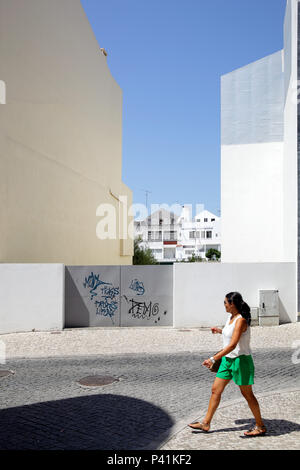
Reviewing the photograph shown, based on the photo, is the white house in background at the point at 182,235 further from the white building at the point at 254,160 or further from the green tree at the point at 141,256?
the white building at the point at 254,160

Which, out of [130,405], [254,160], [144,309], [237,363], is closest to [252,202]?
[254,160]

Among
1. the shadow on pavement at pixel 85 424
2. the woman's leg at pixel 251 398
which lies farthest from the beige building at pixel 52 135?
the woman's leg at pixel 251 398

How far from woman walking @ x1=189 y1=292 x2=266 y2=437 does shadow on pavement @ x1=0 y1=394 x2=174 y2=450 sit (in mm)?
675

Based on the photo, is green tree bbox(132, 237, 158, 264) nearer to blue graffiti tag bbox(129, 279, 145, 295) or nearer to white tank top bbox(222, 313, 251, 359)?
blue graffiti tag bbox(129, 279, 145, 295)

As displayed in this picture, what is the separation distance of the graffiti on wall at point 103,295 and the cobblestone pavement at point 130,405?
4.06 metres

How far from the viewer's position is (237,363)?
4840 mm

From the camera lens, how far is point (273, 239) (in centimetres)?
1891

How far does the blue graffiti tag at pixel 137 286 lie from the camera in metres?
13.3

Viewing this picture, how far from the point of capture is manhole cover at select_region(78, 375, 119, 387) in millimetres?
7152

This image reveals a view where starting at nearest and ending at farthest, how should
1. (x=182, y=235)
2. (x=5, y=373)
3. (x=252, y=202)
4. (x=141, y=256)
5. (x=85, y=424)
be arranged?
1. (x=85, y=424)
2. (x=5, y=373)
3. (x=252, y=202)
4. (x=141, y=256)
5. (x=182, y=235)

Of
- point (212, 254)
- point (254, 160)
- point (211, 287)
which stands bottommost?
point (211, 287)

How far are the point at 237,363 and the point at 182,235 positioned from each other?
249 ft

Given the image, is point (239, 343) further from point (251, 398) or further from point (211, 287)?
point (211, 287)
